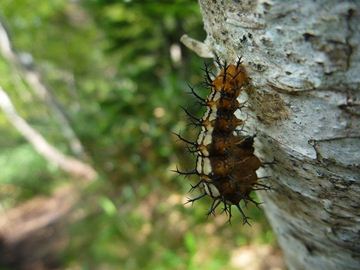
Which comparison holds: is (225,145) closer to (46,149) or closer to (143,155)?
(143,155)

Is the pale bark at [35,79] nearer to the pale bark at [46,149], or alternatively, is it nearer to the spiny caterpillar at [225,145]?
the pale bark at [46,149]

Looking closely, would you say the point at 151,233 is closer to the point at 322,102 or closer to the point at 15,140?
the point at 322,102

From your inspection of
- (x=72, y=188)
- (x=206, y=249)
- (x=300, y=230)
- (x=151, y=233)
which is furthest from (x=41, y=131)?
(x=300, y=230)

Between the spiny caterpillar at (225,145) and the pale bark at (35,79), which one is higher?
the pale bark at (35,79)

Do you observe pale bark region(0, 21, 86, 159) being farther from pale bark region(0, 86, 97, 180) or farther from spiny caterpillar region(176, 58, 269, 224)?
spiny caterpillar region(176, 58, 269, 224)

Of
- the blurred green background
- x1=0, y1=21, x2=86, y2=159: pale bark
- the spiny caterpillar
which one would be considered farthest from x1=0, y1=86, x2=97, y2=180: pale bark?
the spiny caterpillar

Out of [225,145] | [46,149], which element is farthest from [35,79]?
[225,145]

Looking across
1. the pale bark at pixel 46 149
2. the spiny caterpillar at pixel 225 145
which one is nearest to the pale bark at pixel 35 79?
the pale bark at pixel 46 149
